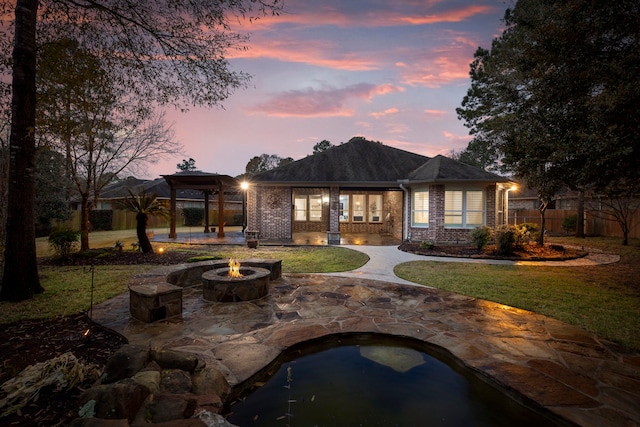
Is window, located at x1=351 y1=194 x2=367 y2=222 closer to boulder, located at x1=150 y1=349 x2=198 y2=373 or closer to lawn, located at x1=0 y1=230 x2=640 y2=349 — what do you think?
lawn, located at x1=0 y1=230 x2=640 y2=349

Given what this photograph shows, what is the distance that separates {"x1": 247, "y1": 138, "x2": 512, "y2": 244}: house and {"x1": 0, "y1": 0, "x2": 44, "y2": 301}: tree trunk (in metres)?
10.5

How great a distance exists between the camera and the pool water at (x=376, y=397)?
265 cm

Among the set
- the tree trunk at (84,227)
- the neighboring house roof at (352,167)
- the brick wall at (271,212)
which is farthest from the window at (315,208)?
the tree trunk at (84,227)

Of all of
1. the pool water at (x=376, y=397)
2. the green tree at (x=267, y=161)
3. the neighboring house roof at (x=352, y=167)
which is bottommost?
the pool water at (x=376, y=397)

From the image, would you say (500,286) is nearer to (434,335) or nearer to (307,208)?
(434,335)

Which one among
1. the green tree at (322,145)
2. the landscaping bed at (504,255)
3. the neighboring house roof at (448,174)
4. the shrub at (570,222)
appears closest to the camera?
the landscaping bed at (504,255)

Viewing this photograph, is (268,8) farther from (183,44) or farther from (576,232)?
(576,232)

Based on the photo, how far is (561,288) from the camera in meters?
6.87

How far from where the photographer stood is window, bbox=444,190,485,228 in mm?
14102

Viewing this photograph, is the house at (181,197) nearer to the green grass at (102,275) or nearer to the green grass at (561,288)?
the green grass at (102,275)

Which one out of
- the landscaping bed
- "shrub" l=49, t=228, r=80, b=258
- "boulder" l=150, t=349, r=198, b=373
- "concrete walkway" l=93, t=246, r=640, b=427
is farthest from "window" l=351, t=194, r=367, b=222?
"boulder" l=150, t=349, r=198, b=373

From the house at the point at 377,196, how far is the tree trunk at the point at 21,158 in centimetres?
1048

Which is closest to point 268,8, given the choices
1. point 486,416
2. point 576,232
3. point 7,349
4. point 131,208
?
point 7,349

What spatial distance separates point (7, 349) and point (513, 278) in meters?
9.87
